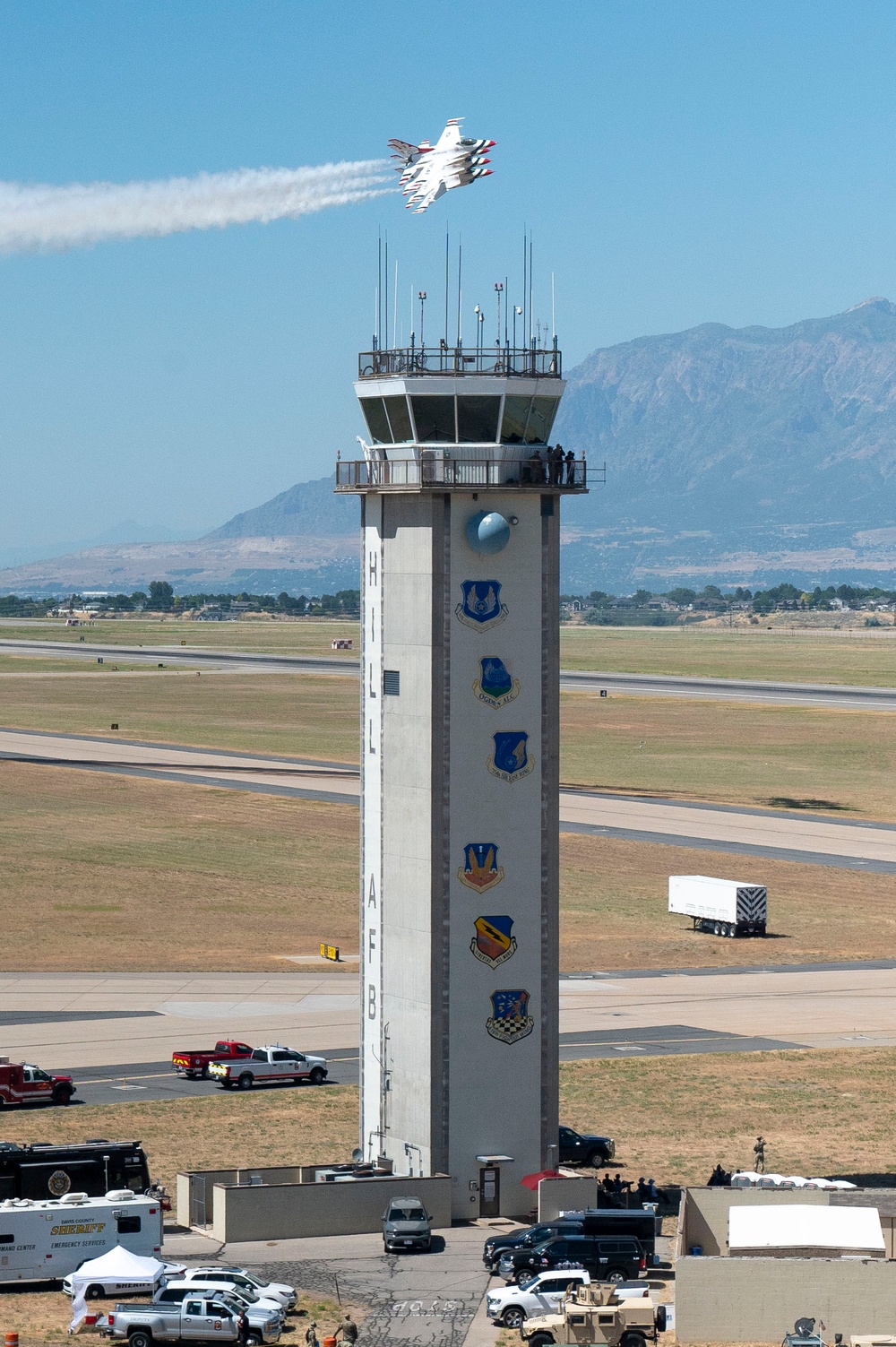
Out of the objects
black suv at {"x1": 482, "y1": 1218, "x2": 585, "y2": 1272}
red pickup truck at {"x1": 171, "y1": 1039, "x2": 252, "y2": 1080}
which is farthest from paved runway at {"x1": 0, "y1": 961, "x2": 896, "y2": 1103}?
black suv at {"x1": 482, "y1": 1218, "x2": 585, "y2": 1272}

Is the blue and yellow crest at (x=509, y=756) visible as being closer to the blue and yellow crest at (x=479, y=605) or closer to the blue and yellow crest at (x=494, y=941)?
the blue and yellow crest at (x=479, y=605)

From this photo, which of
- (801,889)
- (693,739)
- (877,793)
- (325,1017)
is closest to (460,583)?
(325,1017)

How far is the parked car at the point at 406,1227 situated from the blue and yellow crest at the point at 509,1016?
522 cm

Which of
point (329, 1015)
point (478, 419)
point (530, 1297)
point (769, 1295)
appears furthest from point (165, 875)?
point (769, 1295)

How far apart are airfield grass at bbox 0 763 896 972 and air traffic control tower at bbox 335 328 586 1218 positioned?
39398 mm

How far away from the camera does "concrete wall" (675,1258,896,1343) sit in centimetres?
4216

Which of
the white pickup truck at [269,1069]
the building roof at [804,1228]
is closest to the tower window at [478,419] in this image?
the building roof at [804,1228]

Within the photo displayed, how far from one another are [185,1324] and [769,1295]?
41.7 feet

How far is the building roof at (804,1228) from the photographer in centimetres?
4447

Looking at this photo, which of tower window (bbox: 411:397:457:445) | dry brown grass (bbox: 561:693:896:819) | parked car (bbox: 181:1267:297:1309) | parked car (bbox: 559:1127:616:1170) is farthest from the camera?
dry brown grass (bbox: 561:693:896:819)

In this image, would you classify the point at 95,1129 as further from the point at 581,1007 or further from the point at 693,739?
the point at 693,739

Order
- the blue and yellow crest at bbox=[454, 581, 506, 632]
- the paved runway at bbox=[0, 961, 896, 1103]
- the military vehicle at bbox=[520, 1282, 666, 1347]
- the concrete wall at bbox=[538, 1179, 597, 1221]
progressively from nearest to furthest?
the military vehicle at bbox=[520, 1282, 666, 1347] < the concrete wall at bbox=[538, 1179, 597, 1221] < the blue and yellow crest at bbox=[454, 581, 506, 632] < the paved runway at bbox=[0, 961, 896, 1103]

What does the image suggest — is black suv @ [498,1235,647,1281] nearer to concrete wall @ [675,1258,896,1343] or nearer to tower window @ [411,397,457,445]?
concrete wall @ [675,1258,896,1343]

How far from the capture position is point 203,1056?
7106 centimetres
